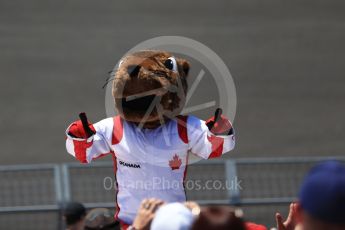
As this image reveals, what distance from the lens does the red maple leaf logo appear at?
5176 millimetres

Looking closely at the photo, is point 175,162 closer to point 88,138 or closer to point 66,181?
point 88,138

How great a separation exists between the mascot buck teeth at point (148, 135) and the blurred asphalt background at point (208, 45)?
558 centimetres

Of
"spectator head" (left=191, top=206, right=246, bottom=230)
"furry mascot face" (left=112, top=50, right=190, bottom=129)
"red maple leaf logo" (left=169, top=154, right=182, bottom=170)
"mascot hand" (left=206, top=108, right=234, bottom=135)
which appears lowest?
"red maple leaf logo" (left=169, top=154, right=182, bottom=170)

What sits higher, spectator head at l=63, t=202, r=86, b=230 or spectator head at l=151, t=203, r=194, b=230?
spectator head at l=151, t=203, r=194, b=230

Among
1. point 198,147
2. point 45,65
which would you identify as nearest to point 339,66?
point 45,65

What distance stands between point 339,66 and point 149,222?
33.6 feet

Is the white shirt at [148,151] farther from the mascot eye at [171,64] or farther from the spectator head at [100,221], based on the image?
the spectator head at [100,221]

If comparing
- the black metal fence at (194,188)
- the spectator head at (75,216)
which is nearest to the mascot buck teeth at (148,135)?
the spectator head at (75,216)

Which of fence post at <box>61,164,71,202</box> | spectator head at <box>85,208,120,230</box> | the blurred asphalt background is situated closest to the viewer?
A: spectator head at <box>85,208,120,230</box>

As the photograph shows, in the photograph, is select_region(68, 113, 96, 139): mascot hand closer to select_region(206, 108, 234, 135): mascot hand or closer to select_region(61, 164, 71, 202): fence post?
select_region(206, 108, 234, 135): mascot hand

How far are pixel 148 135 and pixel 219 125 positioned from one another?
439 mm

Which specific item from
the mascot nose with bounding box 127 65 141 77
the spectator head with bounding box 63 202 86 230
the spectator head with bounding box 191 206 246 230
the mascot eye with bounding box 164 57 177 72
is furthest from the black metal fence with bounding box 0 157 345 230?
the spectator head with bounding box 191 206 246 230

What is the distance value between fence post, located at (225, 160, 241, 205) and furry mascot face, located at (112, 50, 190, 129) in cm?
311

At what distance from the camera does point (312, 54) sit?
13.9m
